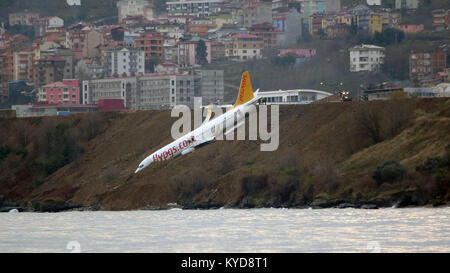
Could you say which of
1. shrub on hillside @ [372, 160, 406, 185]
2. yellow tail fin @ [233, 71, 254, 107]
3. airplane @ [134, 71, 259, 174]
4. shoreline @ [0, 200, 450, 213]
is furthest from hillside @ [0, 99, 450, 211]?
yellow tail fin @ [233, 71, 254, 107]

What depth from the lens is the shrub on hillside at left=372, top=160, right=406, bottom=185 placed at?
89.9 m

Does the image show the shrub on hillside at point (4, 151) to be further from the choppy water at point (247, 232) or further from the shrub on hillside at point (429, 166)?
the shrub on hillside at point (429, 166)

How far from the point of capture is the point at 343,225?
215 ft

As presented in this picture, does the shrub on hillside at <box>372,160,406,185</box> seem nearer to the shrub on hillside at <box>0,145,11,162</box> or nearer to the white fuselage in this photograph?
the white fuselage

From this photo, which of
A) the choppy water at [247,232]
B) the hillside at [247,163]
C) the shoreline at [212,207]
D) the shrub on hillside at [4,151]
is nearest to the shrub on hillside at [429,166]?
the hillside at [247,163]

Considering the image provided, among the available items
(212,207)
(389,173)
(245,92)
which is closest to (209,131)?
(245,92)

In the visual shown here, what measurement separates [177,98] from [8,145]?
6711 centimetres

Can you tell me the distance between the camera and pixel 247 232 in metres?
62.9

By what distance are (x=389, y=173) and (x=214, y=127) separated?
2061 centimetres

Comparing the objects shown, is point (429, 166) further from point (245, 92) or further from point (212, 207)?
point (245, 92)

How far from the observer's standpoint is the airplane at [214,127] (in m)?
103

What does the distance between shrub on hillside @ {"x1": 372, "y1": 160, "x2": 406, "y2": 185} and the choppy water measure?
25.1ft
